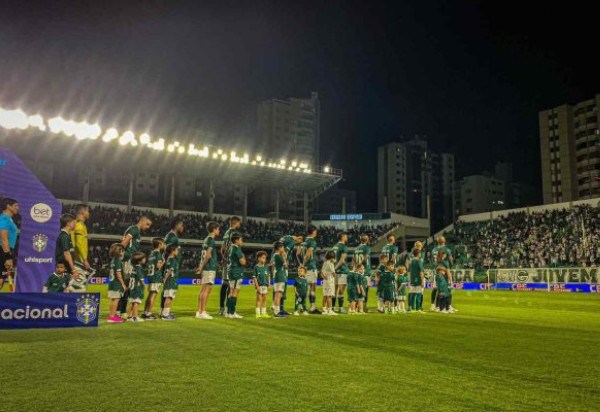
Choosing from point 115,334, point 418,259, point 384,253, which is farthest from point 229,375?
point 418,259

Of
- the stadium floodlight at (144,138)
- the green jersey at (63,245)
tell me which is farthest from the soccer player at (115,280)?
the stadium floodlight at (144,138)

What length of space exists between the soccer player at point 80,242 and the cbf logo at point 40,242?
1.43 metres

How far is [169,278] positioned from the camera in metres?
11.9

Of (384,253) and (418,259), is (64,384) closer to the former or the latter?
(384,253)

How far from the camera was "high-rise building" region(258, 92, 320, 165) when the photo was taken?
4934 inches

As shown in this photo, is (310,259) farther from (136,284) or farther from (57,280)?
(57,280)

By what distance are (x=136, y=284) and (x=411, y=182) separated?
430 ft

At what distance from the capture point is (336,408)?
4141 mm

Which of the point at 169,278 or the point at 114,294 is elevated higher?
the point at 169,278

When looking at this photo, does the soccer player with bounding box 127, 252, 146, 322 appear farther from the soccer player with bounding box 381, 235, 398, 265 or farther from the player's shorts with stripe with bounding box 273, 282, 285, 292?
the soccer player with bounding box 381, 235, 398, 265

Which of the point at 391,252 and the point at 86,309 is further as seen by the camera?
the point at 391,252

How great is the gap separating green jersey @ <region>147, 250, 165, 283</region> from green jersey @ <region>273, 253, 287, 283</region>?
312 cm

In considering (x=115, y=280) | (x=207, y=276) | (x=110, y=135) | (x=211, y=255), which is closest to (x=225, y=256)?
(x=211, y=255)

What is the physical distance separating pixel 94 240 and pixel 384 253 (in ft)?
132
